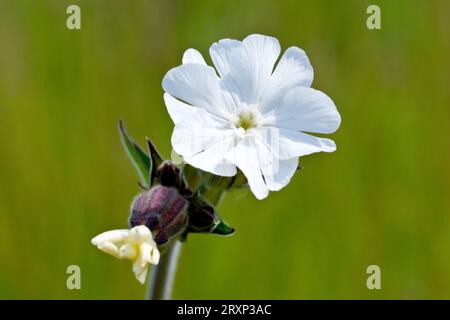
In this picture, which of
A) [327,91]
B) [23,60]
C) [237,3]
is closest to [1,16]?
[23,60]

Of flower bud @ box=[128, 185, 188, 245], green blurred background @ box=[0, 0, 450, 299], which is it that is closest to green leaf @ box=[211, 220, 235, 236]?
flower bud @ box=[128, 185, 188, 245]

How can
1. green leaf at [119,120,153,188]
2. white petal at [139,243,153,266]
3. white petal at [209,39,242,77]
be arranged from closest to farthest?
1. white petal at [139,243,153,266]
2. white petal at [209,39,242,77]
3. green leaf at [119,120,153,188]

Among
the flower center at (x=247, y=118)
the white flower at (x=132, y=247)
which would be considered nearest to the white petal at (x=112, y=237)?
the white flower at (x=132, y=247)

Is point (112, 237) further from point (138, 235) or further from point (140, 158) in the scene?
point (140, 158)

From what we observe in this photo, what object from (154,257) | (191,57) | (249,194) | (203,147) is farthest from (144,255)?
(249,194)

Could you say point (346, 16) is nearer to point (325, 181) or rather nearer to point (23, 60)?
point (325, 181)

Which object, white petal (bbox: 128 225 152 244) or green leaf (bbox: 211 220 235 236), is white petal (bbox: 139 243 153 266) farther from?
green leaf (bbox: 211 220 235 236)
